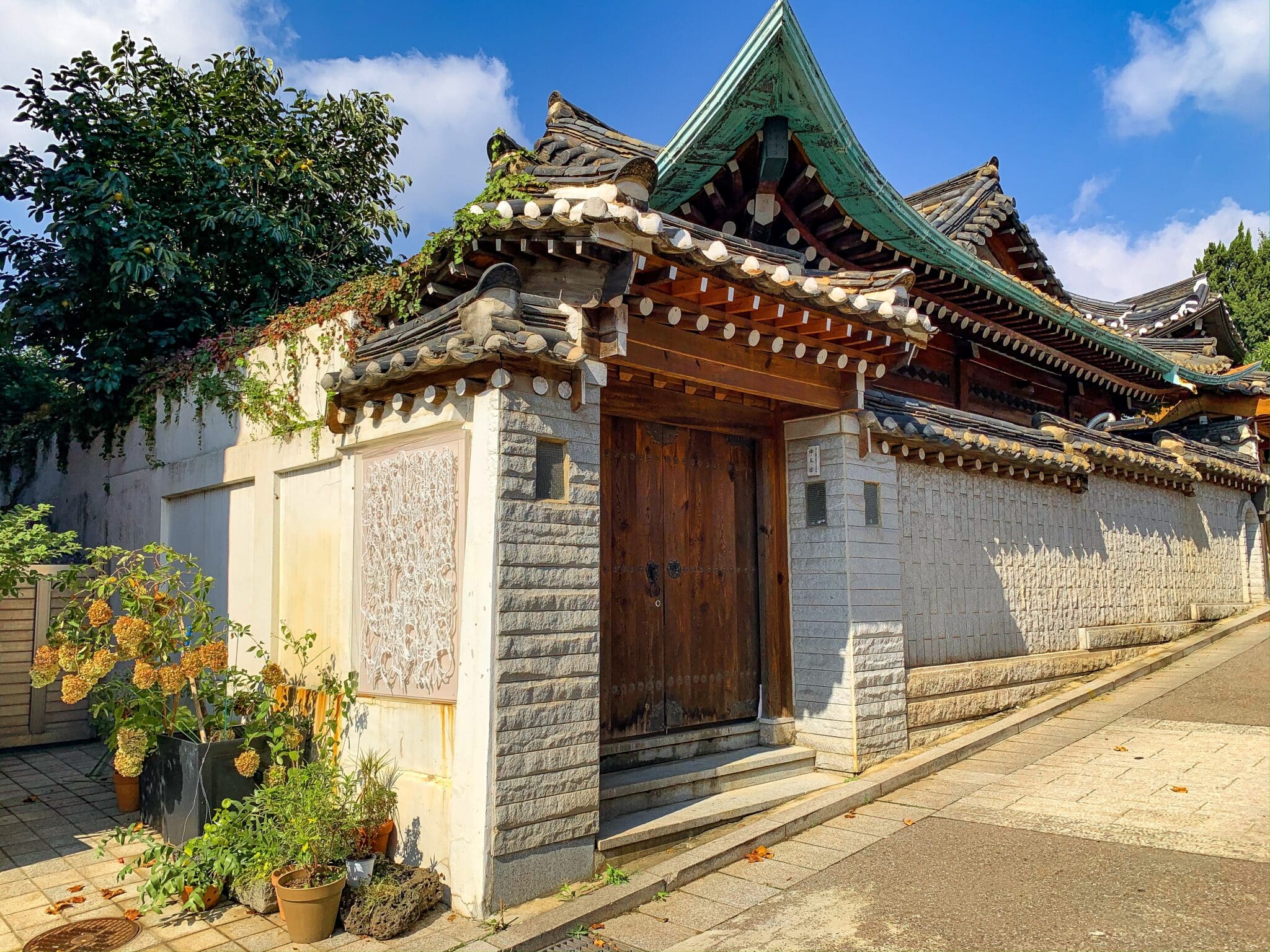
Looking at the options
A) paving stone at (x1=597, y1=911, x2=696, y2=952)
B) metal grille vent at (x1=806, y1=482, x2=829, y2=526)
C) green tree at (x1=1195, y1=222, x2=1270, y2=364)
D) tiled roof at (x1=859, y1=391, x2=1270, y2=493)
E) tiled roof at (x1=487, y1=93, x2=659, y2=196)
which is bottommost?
paving stone at (x1=597, y1=911, x2=696, y2=952)

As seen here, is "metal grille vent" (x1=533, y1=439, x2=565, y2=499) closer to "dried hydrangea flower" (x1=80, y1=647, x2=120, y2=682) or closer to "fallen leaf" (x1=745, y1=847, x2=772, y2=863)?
"fallen leaf" (x1=745, y1=847, x2=772, y2=863)

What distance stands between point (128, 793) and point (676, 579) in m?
4.61

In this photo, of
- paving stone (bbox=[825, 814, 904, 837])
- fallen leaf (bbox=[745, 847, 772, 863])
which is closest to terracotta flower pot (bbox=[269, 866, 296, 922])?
fallen leaf (bbox=[745, 847, 772, 863])

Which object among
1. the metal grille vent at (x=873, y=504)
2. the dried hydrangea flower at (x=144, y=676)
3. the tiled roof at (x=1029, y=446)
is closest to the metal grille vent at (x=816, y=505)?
the metal grille vent at (x=873, y=504)

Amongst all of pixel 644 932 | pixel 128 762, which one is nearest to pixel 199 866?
pixel 128 762

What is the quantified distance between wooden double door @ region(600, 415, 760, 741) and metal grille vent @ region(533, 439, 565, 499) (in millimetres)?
1400

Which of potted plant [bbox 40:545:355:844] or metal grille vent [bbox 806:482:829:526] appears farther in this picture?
metal grille vent [bbox 806:482:829:526]

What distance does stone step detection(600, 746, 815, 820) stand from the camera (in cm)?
605

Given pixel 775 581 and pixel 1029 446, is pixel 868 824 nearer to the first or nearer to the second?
pixel 775 581

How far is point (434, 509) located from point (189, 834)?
2.64 meters

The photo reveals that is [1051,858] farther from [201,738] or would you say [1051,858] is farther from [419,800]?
[201,738]

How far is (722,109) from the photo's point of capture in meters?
6.84

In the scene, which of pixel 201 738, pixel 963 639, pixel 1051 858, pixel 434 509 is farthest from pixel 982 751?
pixel 201 738

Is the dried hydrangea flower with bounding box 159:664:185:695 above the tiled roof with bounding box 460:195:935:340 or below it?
below
